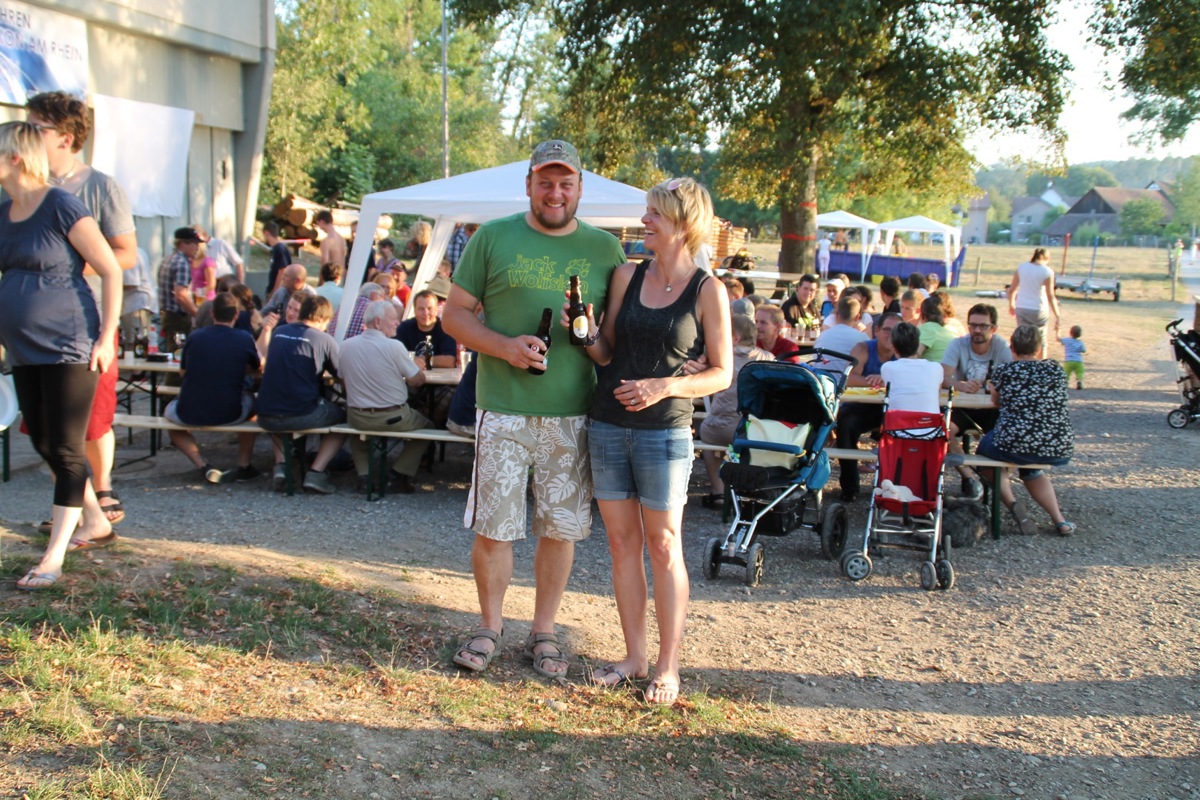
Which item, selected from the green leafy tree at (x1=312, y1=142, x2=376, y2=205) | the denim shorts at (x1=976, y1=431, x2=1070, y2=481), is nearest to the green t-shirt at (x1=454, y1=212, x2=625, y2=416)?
the denim shorts at (x1=976, y1=431, x2=1070, y2=481)

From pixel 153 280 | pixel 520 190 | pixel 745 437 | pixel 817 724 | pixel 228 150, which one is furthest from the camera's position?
pixel 228 150

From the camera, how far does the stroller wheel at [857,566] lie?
6.22 m

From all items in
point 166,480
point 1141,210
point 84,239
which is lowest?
point 166,480

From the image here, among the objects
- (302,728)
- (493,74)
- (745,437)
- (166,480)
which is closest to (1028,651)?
(745,437)

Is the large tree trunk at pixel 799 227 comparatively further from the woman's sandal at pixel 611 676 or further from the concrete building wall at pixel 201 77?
the woman's sandal at pixel 611 676

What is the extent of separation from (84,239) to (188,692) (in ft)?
A: 6.28

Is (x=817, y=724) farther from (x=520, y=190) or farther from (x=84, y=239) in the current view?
(x=520, y=190)

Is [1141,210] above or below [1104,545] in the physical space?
above

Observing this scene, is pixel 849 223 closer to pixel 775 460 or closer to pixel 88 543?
pixel 775 460

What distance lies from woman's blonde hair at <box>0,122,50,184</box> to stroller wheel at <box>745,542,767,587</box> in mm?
3964

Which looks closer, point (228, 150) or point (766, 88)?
point (766, 88)

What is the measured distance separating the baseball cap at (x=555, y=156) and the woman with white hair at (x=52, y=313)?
1867mm

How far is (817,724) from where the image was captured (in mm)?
4129

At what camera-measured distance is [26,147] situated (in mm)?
4203
